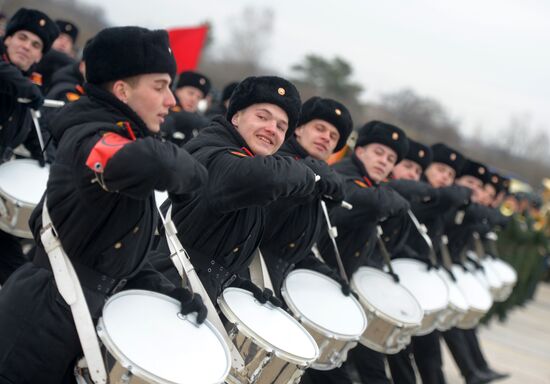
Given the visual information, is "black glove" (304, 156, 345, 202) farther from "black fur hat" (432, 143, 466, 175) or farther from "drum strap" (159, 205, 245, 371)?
"black fur hat" (432, 143, 466, 175)

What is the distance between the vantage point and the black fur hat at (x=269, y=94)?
129 inches

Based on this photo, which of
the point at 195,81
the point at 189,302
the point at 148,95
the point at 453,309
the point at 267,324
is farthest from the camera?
the point at 195,81

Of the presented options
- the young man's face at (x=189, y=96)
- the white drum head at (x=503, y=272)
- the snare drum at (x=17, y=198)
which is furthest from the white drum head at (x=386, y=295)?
the white drum head at (x=503, y=272)

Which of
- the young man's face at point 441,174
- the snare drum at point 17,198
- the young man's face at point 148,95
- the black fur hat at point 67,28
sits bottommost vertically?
the snare drum at point 17,198

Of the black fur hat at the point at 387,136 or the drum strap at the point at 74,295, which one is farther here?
the black fur hat at the point at 387,136

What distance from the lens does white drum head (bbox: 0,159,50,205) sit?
4191 mm

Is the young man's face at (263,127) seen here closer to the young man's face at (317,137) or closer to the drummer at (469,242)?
the young man's face at (317,137)

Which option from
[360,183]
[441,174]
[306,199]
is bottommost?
[306,199]

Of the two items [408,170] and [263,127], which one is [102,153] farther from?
[408,170]

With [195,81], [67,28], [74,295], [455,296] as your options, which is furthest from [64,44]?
[74,295]

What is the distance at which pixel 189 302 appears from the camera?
2676mm

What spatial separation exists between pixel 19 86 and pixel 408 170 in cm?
364

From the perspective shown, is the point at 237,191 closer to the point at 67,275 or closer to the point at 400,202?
the point at 67,275

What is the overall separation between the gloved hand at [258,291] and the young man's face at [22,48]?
2.79 meters
